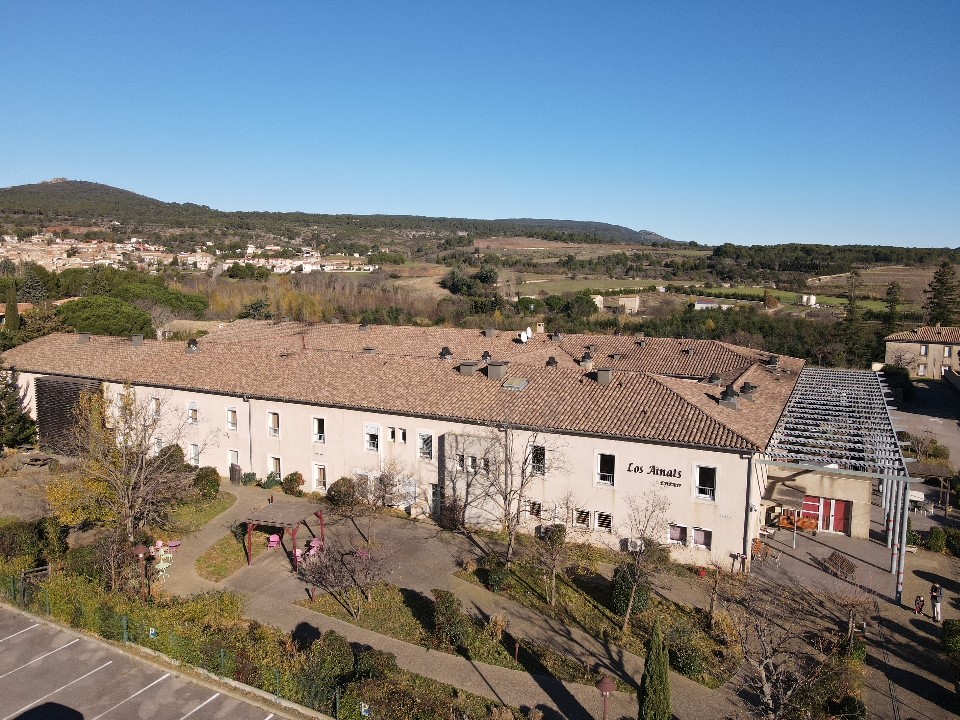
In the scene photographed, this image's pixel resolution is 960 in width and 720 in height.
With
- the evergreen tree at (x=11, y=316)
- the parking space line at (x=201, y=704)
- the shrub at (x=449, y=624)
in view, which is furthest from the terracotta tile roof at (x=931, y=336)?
the evergreen tree at (x=11, y=316)

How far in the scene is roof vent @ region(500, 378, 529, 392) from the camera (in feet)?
95.7

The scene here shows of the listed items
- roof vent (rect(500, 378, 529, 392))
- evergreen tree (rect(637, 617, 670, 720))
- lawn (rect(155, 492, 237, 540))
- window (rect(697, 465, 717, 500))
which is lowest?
lawn (rect(155, 492, 237, 540))

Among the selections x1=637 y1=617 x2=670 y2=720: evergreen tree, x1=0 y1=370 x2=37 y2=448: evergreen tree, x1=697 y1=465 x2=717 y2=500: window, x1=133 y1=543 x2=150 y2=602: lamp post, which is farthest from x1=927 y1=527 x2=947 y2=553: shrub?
x1=0 y1=370 x2=37 y2=448: evergreen tree

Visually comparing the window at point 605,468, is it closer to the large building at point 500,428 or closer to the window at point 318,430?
the large building at point 500,428

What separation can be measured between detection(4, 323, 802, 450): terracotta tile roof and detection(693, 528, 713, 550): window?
3.31 m

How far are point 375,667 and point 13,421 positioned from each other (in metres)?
30.8

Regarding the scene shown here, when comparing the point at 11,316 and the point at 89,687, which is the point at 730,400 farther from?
the point at 11,316

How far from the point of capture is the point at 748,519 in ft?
75.8

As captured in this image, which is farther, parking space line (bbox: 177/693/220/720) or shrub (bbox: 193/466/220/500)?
shrub (bbox: 193/466/220/500)

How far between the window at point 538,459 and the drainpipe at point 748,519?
24.2ft

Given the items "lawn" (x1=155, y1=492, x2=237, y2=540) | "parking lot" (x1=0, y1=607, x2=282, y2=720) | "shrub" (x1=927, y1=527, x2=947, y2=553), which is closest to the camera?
"parking lot" (x1=0, y1=607, x2=282, y2=720)

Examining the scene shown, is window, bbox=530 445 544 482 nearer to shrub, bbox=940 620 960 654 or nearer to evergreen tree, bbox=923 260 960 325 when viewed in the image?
shrub, bbox=940 620 960 654

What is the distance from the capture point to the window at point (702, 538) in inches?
943

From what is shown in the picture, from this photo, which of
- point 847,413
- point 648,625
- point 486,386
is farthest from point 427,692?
point 847,413
